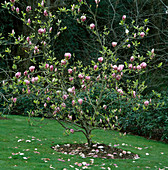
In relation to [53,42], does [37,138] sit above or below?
below

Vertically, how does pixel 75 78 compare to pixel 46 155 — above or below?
above

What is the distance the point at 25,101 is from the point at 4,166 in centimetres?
606

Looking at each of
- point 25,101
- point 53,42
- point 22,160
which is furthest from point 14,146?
point 53,42

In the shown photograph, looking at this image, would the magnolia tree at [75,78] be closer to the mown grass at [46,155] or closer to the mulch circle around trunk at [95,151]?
the mulch circle around trunk at [95,151]

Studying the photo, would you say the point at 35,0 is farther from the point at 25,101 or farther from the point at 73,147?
the point at 73,147

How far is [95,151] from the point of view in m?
4.60

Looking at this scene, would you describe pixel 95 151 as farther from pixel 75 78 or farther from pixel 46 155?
pixel 75 78

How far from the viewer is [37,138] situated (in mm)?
5660

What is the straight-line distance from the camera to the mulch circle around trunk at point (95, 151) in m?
4.49

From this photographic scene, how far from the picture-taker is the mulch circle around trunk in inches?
177

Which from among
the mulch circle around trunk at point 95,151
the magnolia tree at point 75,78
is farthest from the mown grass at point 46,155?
the magnolia tree at point 75,78

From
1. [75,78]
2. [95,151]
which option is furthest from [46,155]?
[75,78]

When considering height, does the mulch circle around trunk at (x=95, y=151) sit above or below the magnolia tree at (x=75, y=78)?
below

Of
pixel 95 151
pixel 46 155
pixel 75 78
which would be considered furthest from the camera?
pixel 95 151
